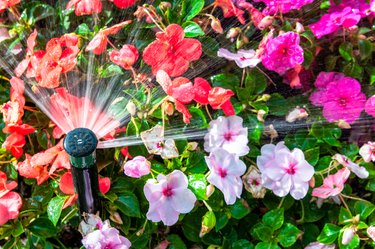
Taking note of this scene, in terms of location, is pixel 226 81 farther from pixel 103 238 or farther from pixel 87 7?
pixel 103 238

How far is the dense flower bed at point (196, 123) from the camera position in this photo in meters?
1.31

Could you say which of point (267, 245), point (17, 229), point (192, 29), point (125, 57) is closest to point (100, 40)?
point (125, 57)

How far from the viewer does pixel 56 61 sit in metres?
1.37

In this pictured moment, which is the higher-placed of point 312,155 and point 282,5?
point 282,5

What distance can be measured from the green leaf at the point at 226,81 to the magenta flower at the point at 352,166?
0.26 m

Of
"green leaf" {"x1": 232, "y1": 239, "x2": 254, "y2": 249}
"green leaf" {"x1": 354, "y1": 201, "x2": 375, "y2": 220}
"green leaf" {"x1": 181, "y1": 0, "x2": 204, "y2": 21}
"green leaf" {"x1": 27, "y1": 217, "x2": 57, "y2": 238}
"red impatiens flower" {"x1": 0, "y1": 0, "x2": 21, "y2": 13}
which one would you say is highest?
"red impatiens flower" {"x1": 0, "y1": 0, "x2": 21, "y2": 13}

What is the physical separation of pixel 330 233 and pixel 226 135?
29 centimetres

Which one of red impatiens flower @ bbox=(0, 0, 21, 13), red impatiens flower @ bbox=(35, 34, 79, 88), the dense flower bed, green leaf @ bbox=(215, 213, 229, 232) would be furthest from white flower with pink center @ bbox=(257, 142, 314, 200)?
red impatiens flower @ bbox=(0, 0, 21, 13)

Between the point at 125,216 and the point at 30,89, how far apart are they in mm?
362

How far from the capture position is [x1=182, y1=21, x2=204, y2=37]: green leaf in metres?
1.43

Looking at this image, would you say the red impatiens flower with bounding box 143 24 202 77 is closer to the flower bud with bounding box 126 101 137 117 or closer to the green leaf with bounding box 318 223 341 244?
the flower bud with bounding box 126 101 137 117

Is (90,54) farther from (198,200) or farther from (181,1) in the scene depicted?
(198,200)

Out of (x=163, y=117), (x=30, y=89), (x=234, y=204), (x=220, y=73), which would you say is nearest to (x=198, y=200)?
(x=234, y=204)

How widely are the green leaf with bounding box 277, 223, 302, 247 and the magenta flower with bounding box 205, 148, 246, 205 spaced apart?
0.14 m
